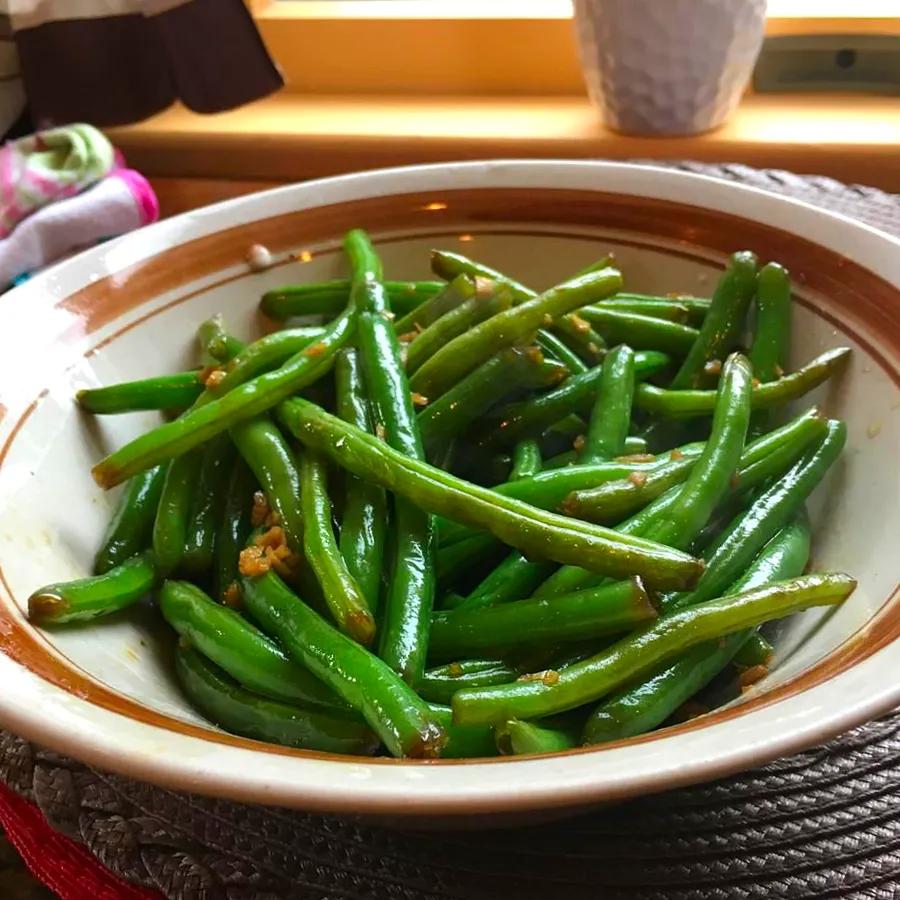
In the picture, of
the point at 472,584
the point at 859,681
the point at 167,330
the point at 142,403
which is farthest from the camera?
the point at 167,330

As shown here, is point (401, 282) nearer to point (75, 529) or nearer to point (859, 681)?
point (75, 529)

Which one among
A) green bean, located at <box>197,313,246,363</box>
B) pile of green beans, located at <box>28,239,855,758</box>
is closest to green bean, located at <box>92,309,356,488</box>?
pile of green beans, located at <box>28,239,855,758</box>

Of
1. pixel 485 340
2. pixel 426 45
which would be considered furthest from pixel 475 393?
pixel 426 45

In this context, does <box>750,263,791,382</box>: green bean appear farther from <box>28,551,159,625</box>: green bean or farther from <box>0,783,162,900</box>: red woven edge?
<box>0,783,162,900</box>: red woven edge

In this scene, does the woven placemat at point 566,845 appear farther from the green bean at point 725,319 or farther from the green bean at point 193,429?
the green bean at point 725,319

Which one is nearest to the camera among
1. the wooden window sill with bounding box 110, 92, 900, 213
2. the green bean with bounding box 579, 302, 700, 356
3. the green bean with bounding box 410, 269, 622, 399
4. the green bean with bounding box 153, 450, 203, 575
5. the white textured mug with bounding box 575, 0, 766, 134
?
the green bean with bounding box 153, 450, 203, 575

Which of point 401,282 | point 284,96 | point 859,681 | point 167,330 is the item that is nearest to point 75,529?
point 167,330

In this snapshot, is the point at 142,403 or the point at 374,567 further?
the point at 142,403
